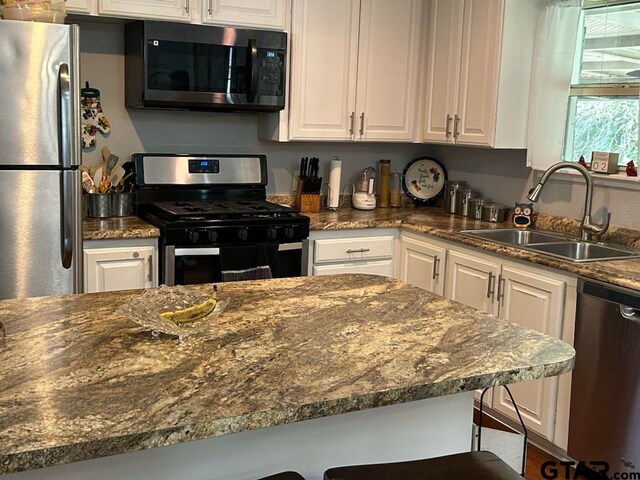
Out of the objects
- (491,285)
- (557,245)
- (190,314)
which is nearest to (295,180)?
(491,285)

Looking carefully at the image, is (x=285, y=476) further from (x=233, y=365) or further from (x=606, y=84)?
(x=606, y=84)

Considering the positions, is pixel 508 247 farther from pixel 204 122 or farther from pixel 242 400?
pixel 242 400

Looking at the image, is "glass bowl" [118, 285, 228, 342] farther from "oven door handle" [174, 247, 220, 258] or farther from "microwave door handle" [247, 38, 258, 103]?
"microwave door handle" [247, 38, 258, 103]

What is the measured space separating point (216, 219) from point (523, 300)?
1479 millimetres

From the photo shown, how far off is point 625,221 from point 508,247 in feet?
2.06

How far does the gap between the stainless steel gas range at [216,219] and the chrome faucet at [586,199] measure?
1131 millimetres

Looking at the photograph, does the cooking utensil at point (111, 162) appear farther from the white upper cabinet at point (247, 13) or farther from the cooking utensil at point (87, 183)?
the white upper cabinet at point (247, 13)

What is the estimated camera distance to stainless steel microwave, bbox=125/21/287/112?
3.51 meters

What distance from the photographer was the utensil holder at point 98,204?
3.57 metres

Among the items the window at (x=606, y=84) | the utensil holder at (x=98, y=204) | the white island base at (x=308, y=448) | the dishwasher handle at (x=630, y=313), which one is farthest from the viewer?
the utensil holder at (x=98, y=204)

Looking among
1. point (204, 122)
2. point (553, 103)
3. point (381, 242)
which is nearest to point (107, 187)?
point (204, 122)

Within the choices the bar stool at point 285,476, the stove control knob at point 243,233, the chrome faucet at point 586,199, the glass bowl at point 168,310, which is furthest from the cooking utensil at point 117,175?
the bar stool at point 285,476

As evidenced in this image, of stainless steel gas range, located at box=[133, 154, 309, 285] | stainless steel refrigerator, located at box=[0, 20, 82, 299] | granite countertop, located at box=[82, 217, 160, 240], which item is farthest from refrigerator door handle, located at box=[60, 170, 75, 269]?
stainless steel gas range, located at box=[133, 154, 309, 285]

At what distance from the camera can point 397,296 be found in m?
2.13
